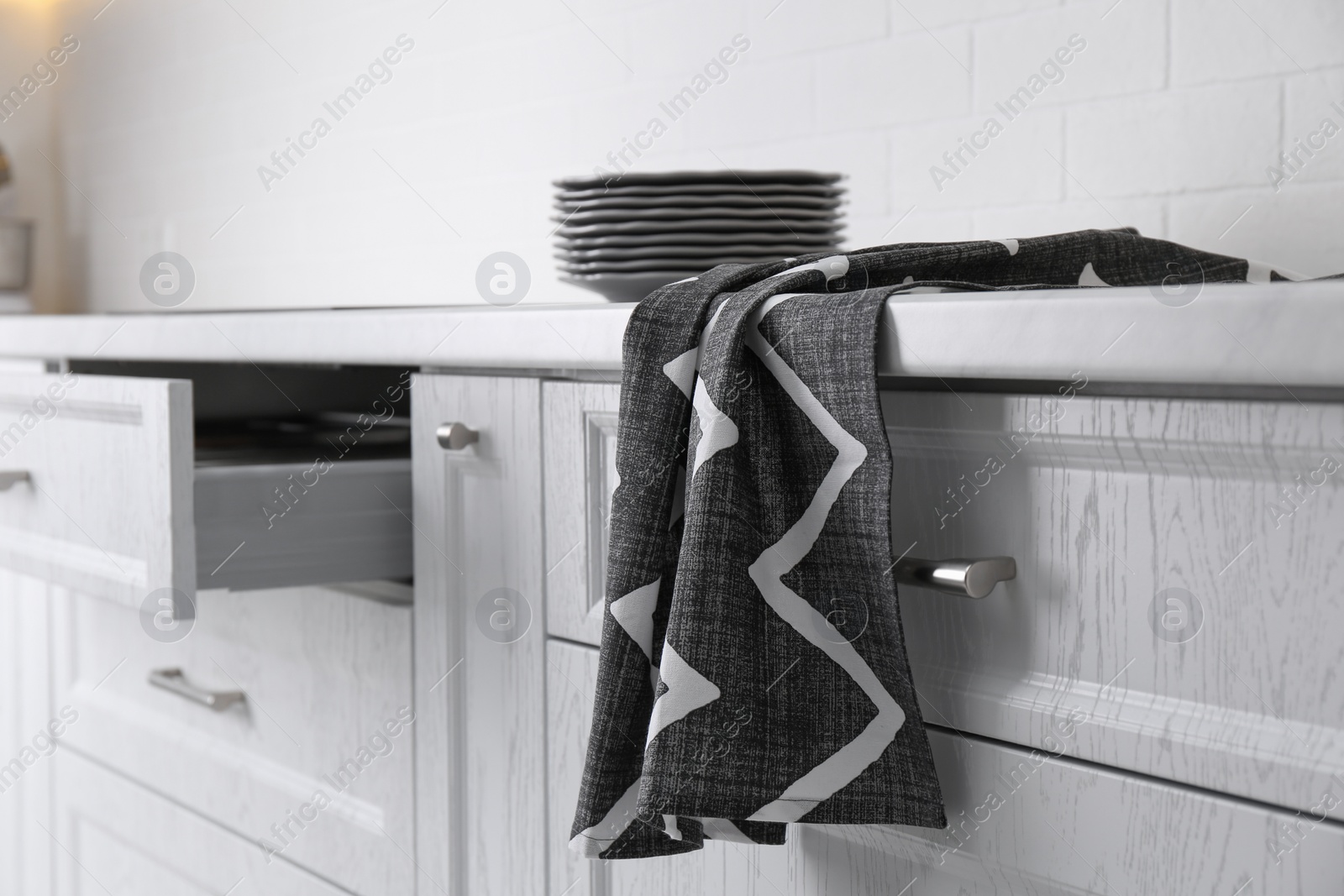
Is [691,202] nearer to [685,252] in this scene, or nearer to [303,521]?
[685,252]

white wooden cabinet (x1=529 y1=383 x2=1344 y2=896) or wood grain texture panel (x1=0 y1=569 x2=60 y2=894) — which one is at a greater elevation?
white wooden cabinet (x1=529 y1=383 x2=1344 y2=896)

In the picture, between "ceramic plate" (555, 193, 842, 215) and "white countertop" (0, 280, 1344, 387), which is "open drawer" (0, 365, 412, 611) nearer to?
"white countertop" (0, 280, 1344, 387)

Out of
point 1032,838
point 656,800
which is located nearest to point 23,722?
point 656,800

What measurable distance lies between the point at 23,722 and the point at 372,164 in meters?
0.88

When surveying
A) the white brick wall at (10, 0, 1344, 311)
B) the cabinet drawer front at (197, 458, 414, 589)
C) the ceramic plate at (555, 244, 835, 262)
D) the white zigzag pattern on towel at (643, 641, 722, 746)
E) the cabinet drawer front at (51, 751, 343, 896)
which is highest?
the white brick wall at (10, 0, 1344, 311)

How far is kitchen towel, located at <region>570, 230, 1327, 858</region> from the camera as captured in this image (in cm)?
53

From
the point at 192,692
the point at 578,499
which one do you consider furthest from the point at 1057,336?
the point at 192,692

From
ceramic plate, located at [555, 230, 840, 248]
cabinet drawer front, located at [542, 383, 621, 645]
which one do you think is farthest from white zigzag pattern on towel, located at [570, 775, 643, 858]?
ceramic plate, located at [555, 230, 840, 248]

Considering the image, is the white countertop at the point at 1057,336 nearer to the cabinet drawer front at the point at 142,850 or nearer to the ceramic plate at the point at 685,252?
the ceramic plate at the point at 685,252

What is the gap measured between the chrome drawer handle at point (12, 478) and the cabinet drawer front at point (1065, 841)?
714 millimetres

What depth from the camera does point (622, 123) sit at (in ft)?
4.65

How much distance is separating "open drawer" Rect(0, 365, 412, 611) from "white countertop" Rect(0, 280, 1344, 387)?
0.13 metres

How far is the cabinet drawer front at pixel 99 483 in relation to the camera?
78cm

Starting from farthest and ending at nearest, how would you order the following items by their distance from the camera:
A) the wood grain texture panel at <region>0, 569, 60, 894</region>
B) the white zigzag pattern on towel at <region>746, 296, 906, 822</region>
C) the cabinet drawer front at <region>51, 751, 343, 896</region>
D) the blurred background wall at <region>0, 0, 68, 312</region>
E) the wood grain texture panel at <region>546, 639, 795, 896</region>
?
the blurred background wall at <region>0, 0, 68, 312</region> → the wood grain texture panel at <region>0, 569, 60, 894</region> → the cabinet drawer front at <region>51, 751, 343, 896</region> → the wood grain texture panel at <region>546, 639, 795, 896</region> → the white zigzag pattern on towel at <region>746, 296, 906, 822</region>
